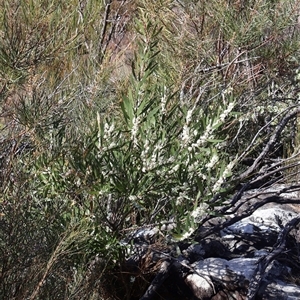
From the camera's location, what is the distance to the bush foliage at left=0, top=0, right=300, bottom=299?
2.67 meters

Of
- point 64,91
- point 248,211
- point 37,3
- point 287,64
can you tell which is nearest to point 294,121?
point 287,64

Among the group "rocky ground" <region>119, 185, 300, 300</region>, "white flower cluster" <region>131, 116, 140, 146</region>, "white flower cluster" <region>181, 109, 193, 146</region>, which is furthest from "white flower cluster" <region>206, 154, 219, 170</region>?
"rocky ground" <region>119, 185, 300, 300</region>

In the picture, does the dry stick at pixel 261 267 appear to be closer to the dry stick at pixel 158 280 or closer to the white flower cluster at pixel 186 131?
the dry stick at pixel 158 280

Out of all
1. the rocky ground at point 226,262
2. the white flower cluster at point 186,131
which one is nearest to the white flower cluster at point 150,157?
the white flower cluster at point 186,131

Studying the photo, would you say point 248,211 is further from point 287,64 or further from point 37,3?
point 37,3

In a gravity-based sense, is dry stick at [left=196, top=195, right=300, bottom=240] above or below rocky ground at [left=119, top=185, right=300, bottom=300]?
above

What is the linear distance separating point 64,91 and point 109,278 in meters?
1.11

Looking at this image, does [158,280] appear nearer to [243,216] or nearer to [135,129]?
[243,216]

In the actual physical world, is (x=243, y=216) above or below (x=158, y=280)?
above

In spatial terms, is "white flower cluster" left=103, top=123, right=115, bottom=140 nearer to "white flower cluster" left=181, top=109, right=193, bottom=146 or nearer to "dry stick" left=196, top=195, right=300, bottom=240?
"white flower cluster" left=181, top=109, right=193, bottom=146

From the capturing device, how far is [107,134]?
2693 millimetres

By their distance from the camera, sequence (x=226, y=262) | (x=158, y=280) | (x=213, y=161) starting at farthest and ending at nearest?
1. (x=226, y=262)
2. (x=158, y=280)
3. (x=213, y=161)

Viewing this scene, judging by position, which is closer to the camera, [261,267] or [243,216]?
[261,267]

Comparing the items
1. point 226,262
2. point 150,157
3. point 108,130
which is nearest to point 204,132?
point 150,157
